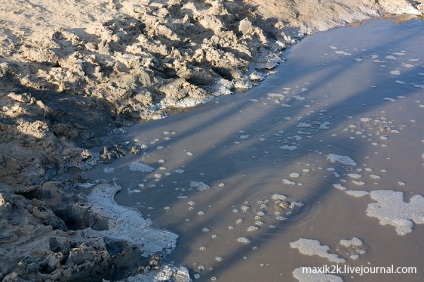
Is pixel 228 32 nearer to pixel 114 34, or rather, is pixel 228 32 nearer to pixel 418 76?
pixel 114 34

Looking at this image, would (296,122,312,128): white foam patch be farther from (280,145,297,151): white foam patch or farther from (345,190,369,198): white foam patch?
(345,190,369,198): white foam patch

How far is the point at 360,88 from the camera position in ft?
20.7

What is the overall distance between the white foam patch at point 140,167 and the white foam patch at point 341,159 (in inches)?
70.0

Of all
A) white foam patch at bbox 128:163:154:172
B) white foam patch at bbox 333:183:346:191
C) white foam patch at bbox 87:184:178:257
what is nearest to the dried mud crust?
white foam patch at bbox 87:184:178:257

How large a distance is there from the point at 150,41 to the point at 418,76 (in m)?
3.69

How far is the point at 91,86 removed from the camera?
5594 millimetres

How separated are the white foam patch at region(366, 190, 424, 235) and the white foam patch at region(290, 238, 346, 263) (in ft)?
2.09

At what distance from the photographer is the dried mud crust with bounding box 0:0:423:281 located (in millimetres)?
3410

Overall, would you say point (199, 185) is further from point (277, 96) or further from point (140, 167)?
point (277, 96)

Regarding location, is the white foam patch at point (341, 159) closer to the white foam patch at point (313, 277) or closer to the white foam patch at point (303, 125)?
the white foam patch at point (303, 125)

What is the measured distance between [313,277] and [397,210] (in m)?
1.17

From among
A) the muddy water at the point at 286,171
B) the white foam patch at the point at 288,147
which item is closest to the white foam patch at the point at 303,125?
the muddy water at the point at 286,171

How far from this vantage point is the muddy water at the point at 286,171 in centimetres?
367

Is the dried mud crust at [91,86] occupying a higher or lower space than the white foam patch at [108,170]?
higher
